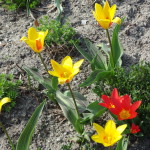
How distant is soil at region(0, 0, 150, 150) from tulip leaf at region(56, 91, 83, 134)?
17 cm

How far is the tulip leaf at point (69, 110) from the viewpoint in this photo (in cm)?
301

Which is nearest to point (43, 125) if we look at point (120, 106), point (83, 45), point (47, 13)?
point (120, 106)

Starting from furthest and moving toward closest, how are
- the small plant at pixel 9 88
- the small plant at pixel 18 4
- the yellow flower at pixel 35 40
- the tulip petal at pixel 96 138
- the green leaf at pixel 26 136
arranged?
the small plant at pixel 18 4 → the small plant at pixel 9 88 → the yellow flower at pixel 35 40 → the green leaf at pixel 26 136 → the tulip petal at pixel 96 138

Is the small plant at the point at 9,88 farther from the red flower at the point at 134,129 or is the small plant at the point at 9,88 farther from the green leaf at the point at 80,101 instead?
the red flower at the point at 134,129

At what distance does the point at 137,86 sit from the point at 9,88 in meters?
1.22

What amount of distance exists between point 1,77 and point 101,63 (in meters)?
0.98

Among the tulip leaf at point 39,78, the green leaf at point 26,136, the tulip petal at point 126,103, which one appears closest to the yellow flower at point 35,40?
the tulip leaf at point 39,78

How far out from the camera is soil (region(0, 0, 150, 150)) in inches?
125

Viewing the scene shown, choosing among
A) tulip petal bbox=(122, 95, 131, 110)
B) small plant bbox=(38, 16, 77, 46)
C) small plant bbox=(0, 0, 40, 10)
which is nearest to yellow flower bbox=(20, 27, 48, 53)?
small plant bbox=(38, 16, 77, 46)

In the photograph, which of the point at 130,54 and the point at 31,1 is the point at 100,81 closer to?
the point at 130,54

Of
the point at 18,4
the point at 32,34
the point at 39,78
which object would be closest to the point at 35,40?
the point at 32,34

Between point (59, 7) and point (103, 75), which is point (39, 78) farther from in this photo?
point (59, 7)

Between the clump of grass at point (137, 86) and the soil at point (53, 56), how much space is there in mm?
212

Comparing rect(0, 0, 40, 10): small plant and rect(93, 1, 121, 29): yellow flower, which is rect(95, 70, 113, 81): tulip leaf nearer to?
rect(93, 1, 121, 29): yellow flower
